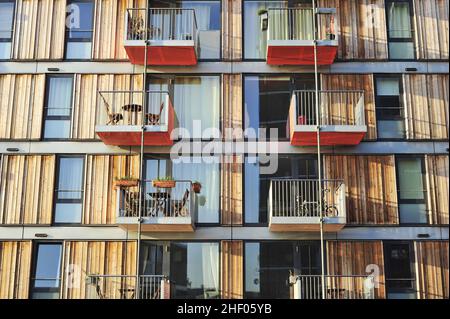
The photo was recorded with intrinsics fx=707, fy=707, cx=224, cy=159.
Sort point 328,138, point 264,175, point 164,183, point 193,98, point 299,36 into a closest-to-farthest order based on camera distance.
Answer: point 164,183 → point 328,138 → point 264,175 → point 193,98 → point 299,36

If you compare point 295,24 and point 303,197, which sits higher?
point 295,24

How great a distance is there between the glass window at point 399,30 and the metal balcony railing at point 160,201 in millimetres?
6255

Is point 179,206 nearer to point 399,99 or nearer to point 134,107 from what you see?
point 134,107

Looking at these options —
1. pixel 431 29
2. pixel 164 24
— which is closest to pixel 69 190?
→ pixel 164 24

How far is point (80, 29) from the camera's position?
709 inches

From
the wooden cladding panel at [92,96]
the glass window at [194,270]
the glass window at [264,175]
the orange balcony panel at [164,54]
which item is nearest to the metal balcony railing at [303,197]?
the glass window at [264,175]

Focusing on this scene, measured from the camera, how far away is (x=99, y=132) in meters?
16.3

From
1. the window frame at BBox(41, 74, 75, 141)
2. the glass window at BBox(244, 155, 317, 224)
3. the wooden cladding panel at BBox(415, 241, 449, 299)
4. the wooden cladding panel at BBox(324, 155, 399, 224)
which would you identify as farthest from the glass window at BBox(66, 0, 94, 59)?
the wooden cladding panel at BBox(415, 241, 449, 299)

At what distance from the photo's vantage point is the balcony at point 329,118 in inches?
645

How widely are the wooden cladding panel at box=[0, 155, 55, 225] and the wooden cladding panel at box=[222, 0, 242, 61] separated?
5.10m

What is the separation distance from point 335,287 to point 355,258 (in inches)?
33.6

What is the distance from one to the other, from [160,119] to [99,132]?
1577mm

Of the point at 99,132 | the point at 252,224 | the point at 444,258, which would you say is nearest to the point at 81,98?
the point at 99,132

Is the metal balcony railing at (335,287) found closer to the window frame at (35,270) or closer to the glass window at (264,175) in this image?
the glass window at (264,175)
